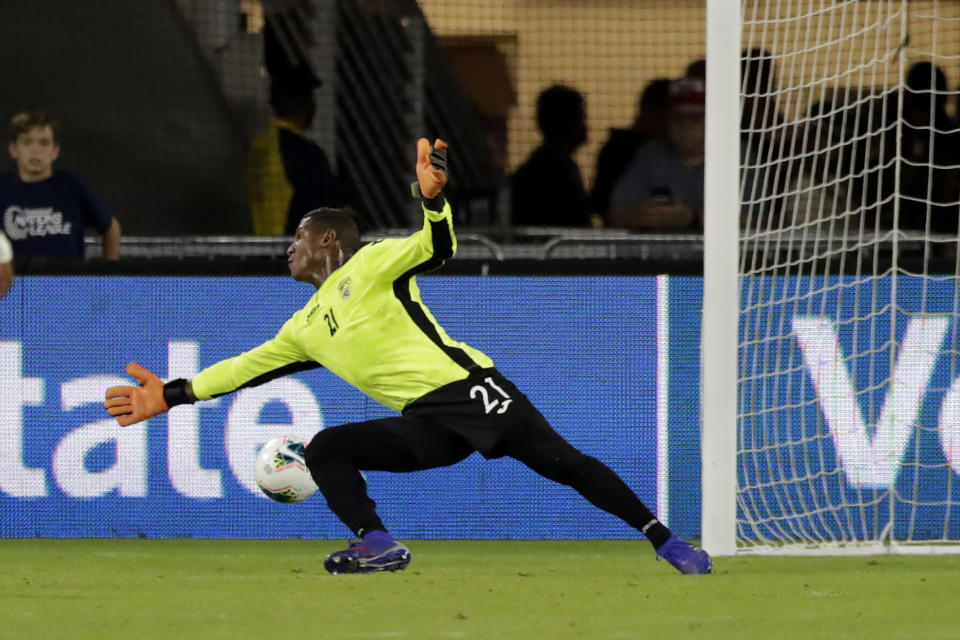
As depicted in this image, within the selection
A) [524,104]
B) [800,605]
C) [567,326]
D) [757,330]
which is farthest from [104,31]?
[800,605]

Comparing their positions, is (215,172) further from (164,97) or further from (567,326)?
(567,326)

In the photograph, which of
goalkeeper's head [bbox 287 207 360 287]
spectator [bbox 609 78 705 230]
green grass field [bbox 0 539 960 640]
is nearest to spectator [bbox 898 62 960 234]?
spectator [bbox 609 78 705 230]

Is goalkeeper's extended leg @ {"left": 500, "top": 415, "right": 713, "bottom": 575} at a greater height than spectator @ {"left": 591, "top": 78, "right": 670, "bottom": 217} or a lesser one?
lesser

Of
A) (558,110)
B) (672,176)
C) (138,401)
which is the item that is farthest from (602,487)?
(558,110)

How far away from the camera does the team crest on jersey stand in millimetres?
6895

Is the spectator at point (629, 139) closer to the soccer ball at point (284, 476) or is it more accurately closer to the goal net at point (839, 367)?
the goal net at point (839, 367)

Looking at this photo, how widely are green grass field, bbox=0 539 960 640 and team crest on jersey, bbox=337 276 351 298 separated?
3.65 feet

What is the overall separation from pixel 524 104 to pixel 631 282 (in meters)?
3.70

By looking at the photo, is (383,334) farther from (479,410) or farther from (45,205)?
(45,205)

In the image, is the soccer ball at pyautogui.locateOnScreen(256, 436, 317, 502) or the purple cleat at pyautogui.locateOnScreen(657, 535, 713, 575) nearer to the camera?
the purple cleat at pyautogui.locateOnScreen(657, 535, 713, 575)

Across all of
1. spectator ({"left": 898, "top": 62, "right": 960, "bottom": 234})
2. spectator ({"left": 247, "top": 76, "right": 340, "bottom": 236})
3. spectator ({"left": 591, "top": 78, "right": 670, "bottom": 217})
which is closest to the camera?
spectator ({"left": 898, "top": 62, "right": 960, "bottom": 234})

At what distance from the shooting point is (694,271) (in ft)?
27.7

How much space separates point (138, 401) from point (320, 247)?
38.8 inches

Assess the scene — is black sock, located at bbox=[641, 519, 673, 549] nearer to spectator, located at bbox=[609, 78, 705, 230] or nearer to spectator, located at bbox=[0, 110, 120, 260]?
spectator, located at bbox=[609, 78, 705, 230]
